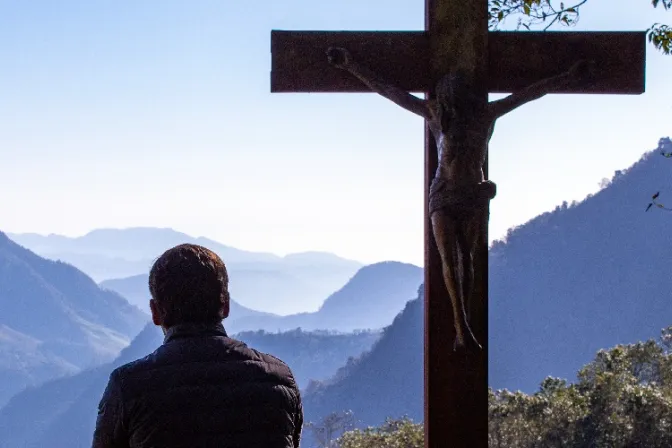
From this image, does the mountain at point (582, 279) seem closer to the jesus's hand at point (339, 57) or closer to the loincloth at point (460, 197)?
the jesus's hand at point (339, 57)

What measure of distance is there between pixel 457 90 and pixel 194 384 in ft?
5.82

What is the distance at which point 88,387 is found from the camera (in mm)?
136625

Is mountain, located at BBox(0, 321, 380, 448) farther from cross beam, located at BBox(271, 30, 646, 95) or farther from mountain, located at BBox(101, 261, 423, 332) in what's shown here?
cross beam, located at BBox(271, 30, 646, 95)

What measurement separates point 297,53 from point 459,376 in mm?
1431

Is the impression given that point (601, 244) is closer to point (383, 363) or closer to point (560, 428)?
point (383, 363)

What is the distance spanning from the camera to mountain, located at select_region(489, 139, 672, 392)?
69562 mm

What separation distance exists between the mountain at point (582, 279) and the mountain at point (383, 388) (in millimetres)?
6141

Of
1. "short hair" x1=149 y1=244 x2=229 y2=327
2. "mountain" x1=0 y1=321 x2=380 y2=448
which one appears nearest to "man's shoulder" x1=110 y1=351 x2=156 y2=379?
"short hair" x1=149 y1=244 x2=229 y2=327

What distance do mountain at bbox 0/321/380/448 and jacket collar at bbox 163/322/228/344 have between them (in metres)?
89.0

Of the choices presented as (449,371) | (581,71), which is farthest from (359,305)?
(449,371)

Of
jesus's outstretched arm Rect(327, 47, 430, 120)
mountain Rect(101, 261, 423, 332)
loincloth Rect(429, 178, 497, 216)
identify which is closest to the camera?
loincloth Rect(429, 178, 497, 216)

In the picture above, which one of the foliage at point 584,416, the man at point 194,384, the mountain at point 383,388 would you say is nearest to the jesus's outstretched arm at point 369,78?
the man at point 194,384

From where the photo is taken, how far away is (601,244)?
7569cm

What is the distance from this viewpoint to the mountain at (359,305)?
16225 centimetres
